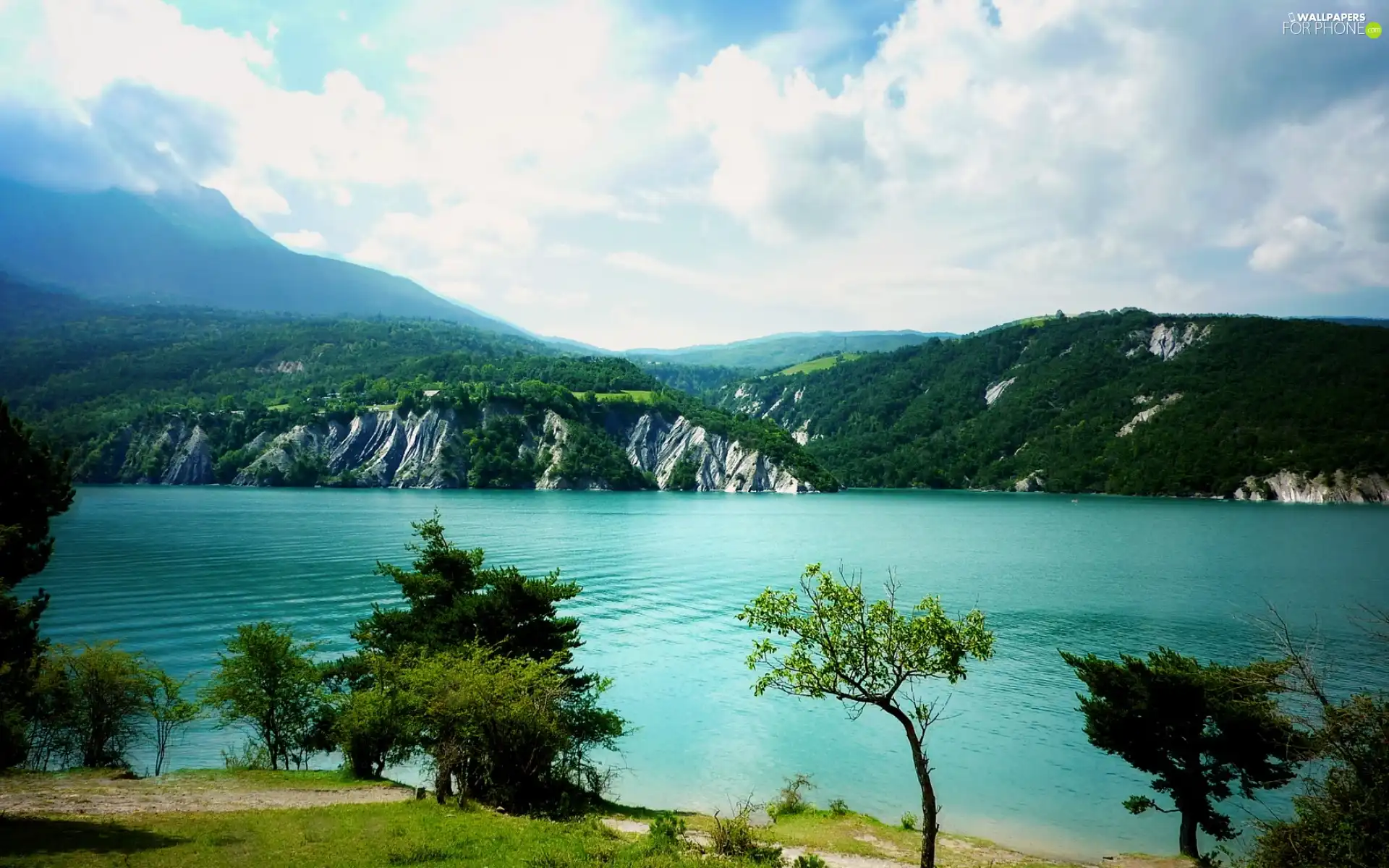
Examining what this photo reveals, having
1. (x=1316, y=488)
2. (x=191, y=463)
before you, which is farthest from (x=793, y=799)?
(x=191, y=463)

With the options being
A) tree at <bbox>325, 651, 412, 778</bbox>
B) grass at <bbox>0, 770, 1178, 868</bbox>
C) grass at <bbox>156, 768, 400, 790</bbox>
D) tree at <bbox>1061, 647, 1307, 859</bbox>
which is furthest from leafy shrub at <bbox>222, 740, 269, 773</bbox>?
tree at <bbox>1061, 647, 1307, 859</bbox>

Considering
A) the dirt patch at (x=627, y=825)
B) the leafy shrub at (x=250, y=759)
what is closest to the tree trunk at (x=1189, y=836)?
the dirt patch at (x=627, y=825)

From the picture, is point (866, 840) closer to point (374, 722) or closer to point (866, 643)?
point (866, 643)

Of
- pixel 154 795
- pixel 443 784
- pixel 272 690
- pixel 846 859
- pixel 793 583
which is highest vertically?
pixel 272 690

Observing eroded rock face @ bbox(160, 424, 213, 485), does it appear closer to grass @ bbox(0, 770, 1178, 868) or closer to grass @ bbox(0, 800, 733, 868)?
A: grass @ bbox(0, 770, 1178, 868)

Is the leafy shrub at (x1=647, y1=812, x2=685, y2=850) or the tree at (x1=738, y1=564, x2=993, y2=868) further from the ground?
the tree at (x1=738, y1=564, x2=993, y2=868)

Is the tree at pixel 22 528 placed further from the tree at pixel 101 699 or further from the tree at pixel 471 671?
the tree at pixel 471 671

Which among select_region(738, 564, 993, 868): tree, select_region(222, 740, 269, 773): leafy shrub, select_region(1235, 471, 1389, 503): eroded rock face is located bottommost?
select_region(222, 740, 269, 773): leafy shrub
